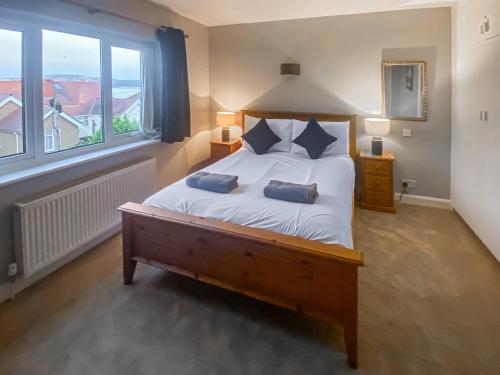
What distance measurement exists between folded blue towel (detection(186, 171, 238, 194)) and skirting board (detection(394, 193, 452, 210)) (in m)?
2.60

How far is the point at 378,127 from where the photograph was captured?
12.5 feet

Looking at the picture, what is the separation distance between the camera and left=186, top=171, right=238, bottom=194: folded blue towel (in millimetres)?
2461

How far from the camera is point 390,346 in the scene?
185 cm

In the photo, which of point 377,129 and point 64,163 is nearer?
point 64,163

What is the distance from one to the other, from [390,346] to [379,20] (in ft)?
11.8

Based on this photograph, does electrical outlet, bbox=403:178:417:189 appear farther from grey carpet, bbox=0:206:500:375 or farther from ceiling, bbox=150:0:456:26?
ceiling, bbox=150:0:456:26

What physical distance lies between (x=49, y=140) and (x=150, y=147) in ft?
3.80

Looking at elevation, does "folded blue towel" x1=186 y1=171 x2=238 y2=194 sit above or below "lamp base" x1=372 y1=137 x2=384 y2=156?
below

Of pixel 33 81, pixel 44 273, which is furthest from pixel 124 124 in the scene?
pixel 44 273

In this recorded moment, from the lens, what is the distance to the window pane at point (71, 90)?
8.61 feet

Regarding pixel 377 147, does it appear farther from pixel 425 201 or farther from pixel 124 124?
pixel 124 124

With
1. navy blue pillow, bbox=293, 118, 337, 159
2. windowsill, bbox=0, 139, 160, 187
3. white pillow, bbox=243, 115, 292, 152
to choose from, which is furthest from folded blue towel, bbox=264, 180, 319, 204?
white pillow, bbox=243, 115, 292, 152

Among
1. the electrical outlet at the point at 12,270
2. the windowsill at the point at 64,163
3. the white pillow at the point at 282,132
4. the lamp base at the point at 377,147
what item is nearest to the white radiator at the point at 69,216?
the electrical outlet at the point at 12,270

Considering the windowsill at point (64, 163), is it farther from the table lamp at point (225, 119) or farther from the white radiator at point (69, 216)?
the table lamp at point (225, 119)
